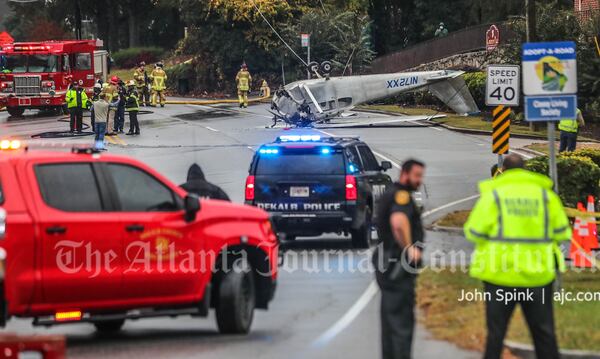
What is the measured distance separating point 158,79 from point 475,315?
40.1 meters

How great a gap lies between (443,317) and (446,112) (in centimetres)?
3994

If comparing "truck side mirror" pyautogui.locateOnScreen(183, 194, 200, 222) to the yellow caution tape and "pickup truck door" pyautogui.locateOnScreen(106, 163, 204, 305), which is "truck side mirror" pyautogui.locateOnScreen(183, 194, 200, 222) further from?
the yellow caution tape

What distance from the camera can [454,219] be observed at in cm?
2373

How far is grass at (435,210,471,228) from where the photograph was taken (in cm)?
2322

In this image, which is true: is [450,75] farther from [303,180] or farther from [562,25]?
[303,180]

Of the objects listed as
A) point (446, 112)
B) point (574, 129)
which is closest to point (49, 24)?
point (446, 112)

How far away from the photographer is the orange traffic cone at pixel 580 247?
1822 centimetres

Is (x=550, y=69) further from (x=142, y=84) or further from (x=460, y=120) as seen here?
(x=142, y=84)

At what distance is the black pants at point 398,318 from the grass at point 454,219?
12517mm

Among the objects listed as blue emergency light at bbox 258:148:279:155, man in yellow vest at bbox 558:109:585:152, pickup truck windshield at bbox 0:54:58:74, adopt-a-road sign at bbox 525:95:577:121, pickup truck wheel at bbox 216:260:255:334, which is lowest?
pickup truck wheel at bbox 216:260:255:334

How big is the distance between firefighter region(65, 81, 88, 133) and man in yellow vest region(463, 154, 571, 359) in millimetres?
32635

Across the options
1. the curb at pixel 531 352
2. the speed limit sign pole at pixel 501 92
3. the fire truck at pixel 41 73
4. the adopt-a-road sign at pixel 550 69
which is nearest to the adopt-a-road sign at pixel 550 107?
the adopt-a-road sign at pixel 550 69

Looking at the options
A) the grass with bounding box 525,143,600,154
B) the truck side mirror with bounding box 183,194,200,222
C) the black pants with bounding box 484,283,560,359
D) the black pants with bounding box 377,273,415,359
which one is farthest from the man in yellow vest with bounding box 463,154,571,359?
the grass with bounding box 525,143,600,154

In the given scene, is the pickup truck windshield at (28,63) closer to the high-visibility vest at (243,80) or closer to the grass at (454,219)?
the high-visibility vest at (243,80)
